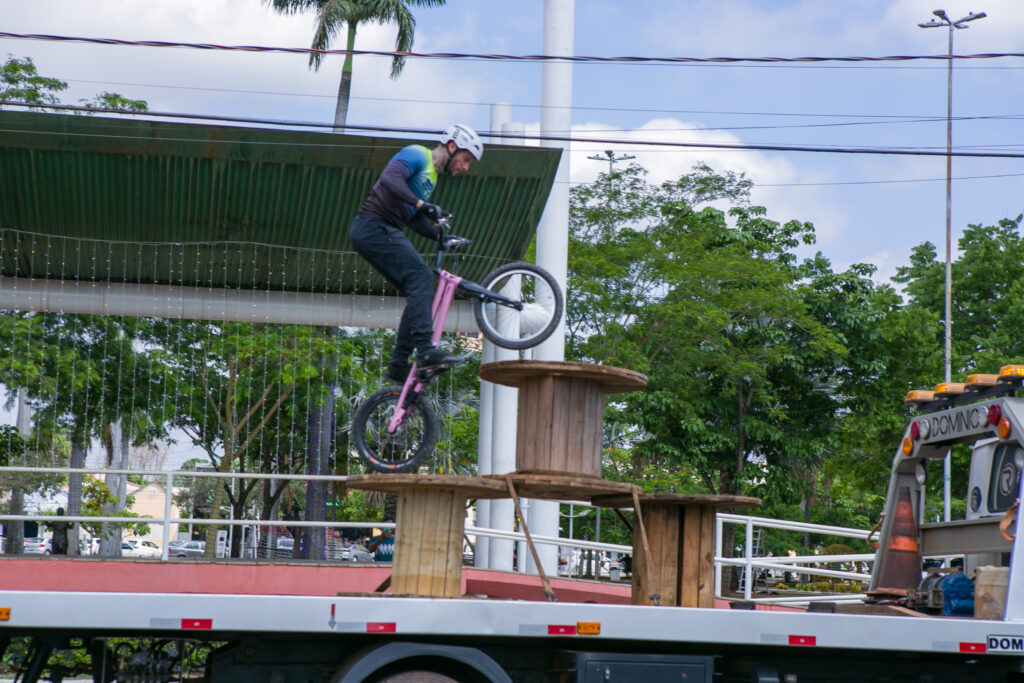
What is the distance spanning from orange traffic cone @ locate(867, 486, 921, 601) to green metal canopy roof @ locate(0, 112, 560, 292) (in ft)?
26.2

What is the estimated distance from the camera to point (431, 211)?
27.0 feet

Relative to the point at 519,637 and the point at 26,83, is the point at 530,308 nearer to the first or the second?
the point at 519,637

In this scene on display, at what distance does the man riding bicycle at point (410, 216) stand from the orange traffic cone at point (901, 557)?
3.59m

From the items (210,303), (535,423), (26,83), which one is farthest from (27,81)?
(535,423)

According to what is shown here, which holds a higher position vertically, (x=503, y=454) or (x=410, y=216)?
(x=410, y=216)

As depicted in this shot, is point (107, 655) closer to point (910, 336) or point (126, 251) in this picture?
point (126, 251)

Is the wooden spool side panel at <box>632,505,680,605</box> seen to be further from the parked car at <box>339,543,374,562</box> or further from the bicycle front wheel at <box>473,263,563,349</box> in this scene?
the parked car at <box>339,543,374,562</box>

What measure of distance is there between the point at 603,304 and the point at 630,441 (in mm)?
8671

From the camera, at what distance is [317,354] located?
2452 centimetres

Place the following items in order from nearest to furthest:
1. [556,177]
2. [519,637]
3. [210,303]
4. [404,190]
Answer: [519,637] → [404,190] → [556,177] → [210,303]

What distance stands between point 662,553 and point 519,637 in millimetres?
1740

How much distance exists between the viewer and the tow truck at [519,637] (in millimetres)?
5910

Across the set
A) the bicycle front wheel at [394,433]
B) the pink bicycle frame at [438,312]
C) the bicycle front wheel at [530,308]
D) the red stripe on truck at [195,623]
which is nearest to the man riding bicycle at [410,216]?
the pink bicycle frame at [438,312]

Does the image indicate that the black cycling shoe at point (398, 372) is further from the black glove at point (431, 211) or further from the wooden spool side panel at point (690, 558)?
the wooden spool side panel at point (690, 558)
